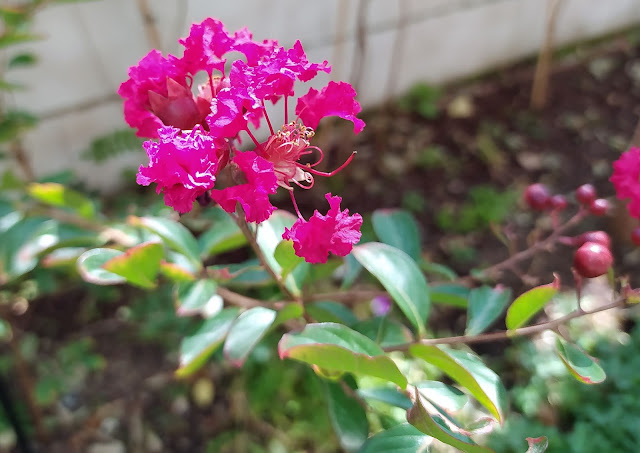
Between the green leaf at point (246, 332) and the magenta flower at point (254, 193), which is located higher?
the magenta flower at point (254, 193)

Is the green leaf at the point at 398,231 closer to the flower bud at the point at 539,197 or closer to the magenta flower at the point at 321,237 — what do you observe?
the flower bud at the point at 539,197

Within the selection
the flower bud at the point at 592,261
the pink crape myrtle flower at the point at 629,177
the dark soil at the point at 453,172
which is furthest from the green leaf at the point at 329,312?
the dark soil at the point at 453,172

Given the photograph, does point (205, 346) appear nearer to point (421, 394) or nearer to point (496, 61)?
point (421, 394)

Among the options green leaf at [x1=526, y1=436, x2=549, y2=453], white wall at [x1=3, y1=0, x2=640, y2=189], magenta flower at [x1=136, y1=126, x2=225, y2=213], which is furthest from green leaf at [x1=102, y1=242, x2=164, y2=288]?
white wall at [x1=3, y1=0, x2=640, y2=189]

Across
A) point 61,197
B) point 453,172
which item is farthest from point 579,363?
point 453,172

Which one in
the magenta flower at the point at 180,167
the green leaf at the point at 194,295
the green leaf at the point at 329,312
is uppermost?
the magenta flower at the point at 180,167
